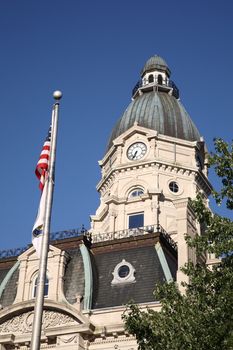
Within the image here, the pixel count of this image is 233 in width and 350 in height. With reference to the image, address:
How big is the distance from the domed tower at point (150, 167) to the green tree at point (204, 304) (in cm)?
1971

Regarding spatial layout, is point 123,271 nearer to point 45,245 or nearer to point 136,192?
point 136,192

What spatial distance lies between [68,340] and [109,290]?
3888mm

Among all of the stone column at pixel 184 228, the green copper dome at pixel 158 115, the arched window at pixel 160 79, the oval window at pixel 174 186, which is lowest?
the stone column at pixel 184 228

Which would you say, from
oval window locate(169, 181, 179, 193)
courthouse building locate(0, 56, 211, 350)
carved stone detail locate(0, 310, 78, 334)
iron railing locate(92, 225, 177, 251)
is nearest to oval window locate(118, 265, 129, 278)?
courthouse building locate(0, 56, 211, 350)

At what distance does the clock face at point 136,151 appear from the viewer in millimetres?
55281

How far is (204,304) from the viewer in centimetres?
2694

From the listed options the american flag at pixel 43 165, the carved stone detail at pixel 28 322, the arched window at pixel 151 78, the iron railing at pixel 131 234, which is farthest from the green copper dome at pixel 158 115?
the american flag at pixel 43 165

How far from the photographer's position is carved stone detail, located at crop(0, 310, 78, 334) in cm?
3734

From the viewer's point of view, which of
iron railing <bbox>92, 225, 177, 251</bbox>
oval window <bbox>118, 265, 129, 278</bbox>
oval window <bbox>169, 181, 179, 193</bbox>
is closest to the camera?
oval window <bbox>118, 265, 129, 278</bbox>

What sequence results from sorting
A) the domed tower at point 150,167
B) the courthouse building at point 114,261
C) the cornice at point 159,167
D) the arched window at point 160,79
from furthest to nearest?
1. the arched window at point 160,79
2. the cornice at point 159,167
3. the domed tower at point 150,167
4. the courthouse building at point 114,261

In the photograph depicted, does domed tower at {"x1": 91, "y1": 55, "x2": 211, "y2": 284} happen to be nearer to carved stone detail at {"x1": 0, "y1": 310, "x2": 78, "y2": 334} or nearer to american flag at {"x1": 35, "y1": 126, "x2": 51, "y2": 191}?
carved stone detail at {"x1": 0, "y1": 310, "x2": 78, "y2": 334}

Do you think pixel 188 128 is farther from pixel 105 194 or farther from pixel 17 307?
pixel 17 307

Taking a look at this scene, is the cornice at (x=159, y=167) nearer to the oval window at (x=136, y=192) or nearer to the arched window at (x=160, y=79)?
the oval window at (x=136, y=192)

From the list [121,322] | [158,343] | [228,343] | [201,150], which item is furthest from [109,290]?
[201,150]
